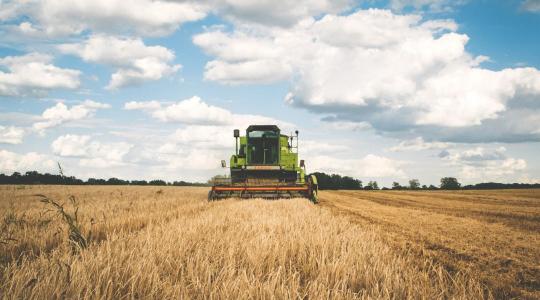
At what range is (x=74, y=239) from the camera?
4.25 m

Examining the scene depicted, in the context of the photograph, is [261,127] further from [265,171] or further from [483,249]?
[483,249]

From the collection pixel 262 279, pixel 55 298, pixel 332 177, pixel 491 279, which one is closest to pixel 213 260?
pixel 262 279

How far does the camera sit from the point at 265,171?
17.0 meters

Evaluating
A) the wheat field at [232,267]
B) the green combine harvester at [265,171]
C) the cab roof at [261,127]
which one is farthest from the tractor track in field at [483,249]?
the cab roof at [261,127]

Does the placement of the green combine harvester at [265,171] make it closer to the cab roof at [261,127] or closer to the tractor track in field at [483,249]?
the cab roof at [261,127]

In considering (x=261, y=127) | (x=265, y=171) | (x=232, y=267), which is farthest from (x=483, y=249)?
(x=261, y=127)

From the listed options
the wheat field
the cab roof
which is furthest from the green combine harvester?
the wheat field

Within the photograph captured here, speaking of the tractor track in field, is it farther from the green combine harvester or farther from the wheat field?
the green combine harvester

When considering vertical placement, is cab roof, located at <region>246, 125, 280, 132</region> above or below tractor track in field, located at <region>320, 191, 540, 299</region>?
above

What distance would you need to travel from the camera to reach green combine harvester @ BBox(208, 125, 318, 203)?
48.3 feet

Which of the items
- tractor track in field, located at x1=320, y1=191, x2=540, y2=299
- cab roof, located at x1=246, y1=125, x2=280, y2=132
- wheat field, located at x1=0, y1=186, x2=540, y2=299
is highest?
cab roof, located at x1=246, y1=125, x2=280, y2=132

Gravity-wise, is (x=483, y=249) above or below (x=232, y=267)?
below

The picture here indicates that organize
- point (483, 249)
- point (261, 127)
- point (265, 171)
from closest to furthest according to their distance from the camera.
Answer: point (483, 249) < point (265, 171) < point (261, 127)

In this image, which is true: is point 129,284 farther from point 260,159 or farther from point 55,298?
point 260,159
